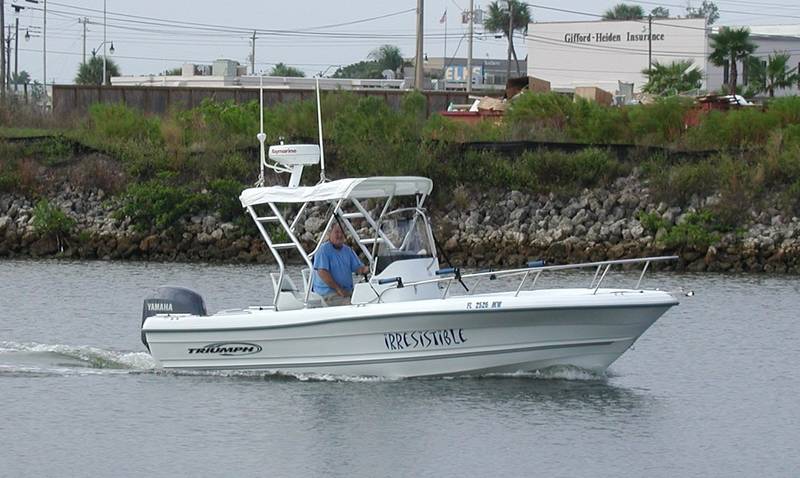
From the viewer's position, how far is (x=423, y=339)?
631 inches

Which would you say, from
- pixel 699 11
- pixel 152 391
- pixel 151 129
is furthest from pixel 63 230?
pixel 699 11

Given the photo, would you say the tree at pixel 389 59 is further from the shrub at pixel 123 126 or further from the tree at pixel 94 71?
the shrub at pixel 123 126

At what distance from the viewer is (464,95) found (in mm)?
47875

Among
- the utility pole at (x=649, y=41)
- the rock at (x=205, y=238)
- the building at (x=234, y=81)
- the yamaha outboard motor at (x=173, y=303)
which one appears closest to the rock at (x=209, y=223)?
the rock at (x=205, y=238)

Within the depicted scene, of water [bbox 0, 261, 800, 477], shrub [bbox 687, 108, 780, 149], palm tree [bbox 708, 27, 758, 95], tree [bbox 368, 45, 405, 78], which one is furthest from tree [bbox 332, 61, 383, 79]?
water [bbox 0, 261, 800, 477]

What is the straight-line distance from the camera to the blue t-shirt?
647 inches

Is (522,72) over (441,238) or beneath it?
over

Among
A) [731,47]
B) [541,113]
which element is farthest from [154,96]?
[731,47]

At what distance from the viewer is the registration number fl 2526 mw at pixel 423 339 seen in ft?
52.2

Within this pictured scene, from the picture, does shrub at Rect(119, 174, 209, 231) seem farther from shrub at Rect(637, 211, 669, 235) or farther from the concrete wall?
shrub at Rect(637, 211, 669, 235)

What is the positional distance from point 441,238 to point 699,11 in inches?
3524

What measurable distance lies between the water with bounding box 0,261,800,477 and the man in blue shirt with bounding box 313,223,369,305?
3.16ft

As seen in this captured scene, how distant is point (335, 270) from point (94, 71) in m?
71.4

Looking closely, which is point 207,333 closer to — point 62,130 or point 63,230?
point 63,230
